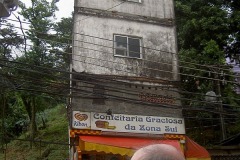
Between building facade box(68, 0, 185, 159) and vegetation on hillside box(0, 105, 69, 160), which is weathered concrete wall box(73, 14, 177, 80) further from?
vegetation on hillside box(0, 105, 69, 160)

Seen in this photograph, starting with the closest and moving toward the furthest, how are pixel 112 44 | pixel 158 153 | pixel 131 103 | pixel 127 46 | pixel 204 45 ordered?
1. pixel 158 153
2. pixel 131 103
3. pixel 112 44
4. pixel 127 46
5. pixel 204 45

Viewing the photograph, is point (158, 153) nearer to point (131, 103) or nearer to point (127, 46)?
point (131, 103)

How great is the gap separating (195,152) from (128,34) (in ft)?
15.3

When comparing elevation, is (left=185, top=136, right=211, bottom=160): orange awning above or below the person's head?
below

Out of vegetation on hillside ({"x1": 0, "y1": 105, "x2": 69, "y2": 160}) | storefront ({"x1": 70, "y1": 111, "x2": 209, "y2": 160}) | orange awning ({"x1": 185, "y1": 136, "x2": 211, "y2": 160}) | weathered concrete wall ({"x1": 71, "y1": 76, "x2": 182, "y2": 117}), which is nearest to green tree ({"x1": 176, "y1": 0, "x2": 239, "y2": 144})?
weathered concrete wall ({"x1": 71, "y1": 76, "x2": 182, "y2": 117})

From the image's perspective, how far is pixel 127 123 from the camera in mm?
10961

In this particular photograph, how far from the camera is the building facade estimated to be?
34.5 ft

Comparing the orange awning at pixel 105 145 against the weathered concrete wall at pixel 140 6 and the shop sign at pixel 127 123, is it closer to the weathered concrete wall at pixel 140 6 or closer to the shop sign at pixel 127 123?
the shop sign at pixel 127 123

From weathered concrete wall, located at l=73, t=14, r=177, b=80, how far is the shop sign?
154cm

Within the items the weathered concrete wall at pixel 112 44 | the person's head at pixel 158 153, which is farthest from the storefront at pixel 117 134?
the person's head at pixel 158 153

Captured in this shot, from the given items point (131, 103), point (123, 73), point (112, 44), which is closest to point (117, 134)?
point (131, 103)

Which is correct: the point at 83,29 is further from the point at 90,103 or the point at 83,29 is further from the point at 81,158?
the point at 81,158

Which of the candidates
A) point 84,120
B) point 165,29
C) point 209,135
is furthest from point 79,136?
point 209,135

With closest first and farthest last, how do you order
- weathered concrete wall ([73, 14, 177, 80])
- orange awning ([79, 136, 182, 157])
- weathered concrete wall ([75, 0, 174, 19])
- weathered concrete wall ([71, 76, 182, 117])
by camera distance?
orange awning ([79, 136, 182, 157]), weathered concrete wall ([71, 76, 182, 117]), weathered concrete wall ([73, 14, 177, 80]), weathered concrete wall ([75, 0, 174, 19])
